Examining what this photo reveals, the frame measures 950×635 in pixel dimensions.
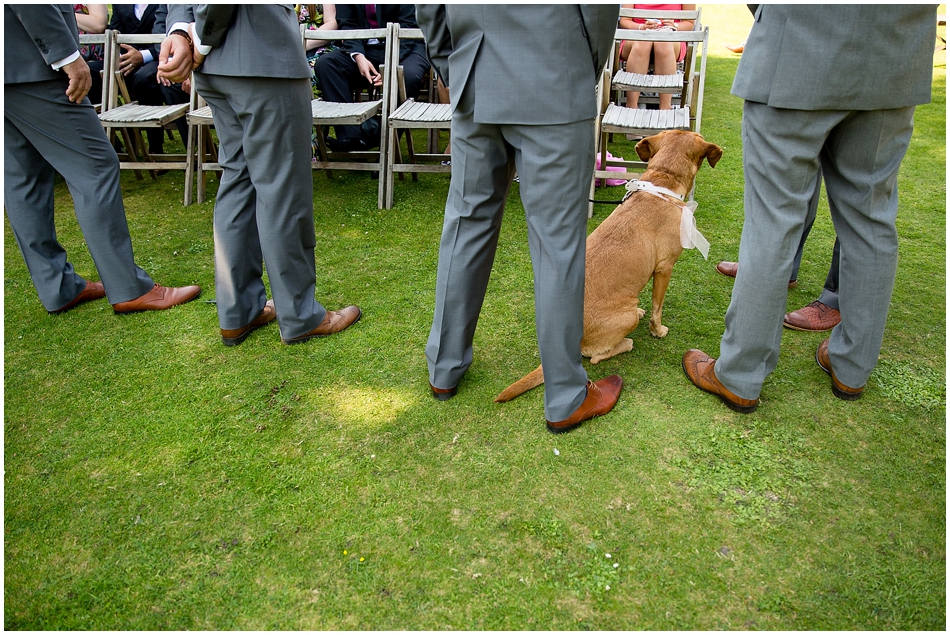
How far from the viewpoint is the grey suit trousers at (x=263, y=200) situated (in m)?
2.80

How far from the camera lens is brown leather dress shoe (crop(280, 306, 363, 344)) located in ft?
10.8

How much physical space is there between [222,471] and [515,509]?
116 cm

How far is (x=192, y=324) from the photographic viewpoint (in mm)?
3510

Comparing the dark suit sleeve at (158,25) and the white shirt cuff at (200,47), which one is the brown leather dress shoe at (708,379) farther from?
the dark suit sleeve at (158,25)

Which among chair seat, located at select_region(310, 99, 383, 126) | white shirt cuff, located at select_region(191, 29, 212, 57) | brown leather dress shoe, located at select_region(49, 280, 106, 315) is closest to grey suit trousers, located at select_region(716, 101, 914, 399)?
white shirt cuff, located at select_region(191, 29, 212, 57)

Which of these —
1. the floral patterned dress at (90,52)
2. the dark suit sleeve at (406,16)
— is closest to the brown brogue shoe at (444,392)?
the dark suit sleeve at (406,16)

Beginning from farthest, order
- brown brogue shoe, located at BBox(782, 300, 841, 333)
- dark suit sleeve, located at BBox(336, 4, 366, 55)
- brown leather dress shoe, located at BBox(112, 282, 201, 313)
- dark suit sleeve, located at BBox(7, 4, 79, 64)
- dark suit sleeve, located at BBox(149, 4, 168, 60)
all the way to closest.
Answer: dark suit sleeve, located at BBox(149, 4, 168, 60) < dark suit sleeve, located at BBox(336, 4, 366, 55) < brown leather dress shoe, located at BBox(112, 282, 201, 313) < brown brogue shoe, located at BBox(782, 300, 841, 333) < dark suit sleeve, located at BBox(7, 4, 79, 64)

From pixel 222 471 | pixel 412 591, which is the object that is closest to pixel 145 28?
pixel 222 471

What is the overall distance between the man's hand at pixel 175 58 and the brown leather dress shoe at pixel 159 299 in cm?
137

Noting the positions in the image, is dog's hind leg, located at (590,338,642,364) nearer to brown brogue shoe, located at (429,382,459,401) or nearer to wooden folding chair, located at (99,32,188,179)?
brown brogue shoe, located at (429,382,459,401)

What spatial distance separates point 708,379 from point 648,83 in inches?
141

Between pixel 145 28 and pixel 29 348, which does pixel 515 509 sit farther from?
pixel 145 28

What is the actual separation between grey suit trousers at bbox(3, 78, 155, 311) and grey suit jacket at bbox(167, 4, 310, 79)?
1.04 metres

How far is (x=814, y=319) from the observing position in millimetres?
3207
